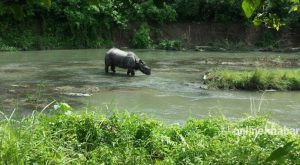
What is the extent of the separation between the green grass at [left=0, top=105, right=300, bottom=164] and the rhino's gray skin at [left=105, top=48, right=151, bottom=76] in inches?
333

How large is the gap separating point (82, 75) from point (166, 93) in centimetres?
354

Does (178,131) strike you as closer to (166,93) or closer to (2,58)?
(166,93)

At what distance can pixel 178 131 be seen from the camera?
205 inches

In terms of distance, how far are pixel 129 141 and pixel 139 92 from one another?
613 centimetres

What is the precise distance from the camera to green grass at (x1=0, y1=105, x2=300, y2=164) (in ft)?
13.0

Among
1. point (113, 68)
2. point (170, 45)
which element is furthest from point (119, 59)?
point (170, 45)

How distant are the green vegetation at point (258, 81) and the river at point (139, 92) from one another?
0.35 metres

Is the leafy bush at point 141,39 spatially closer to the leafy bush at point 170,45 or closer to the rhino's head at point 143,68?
the leafy bush at point 170,45

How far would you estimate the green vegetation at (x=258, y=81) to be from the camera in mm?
11461

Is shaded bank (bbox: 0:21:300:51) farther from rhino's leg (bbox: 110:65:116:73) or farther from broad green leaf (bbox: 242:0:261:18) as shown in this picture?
broad green leaf (bbox: 242:0:261:18)

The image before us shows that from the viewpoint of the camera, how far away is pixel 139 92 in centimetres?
1089

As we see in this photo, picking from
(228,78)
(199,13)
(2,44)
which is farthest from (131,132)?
(199,13)

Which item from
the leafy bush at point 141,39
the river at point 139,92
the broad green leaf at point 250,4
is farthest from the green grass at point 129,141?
the leafy bush at point 141,39

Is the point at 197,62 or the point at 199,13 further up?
the point at 199,13
